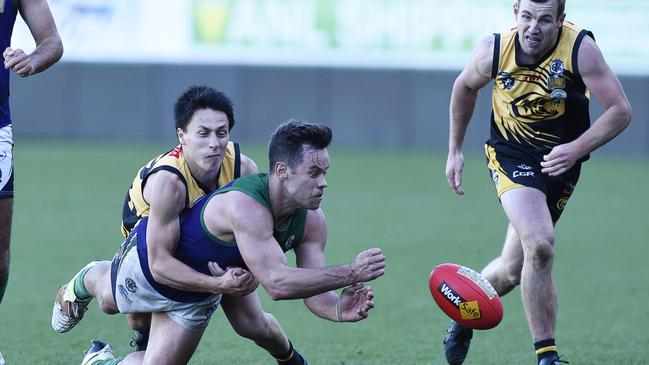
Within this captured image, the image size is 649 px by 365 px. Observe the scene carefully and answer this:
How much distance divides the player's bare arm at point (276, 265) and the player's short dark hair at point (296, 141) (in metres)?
0.28

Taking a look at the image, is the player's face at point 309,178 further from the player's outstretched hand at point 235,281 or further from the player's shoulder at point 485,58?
the player's shoulder at point 485,58

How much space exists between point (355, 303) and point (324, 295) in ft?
0.91

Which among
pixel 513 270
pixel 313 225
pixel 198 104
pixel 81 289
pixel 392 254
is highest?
pixel 198 104

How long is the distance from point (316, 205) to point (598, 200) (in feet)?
40.4

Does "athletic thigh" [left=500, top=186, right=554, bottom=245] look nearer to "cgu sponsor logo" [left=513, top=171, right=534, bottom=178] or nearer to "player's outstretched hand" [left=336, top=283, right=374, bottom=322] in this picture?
"cgu sponsor logo" [left=513, top=171, right=534, bottom=178]

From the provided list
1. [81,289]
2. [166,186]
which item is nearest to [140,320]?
[81,289]

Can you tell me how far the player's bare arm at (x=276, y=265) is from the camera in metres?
5.45

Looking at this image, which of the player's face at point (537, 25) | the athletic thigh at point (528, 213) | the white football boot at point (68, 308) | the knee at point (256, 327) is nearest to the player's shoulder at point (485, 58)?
the player's face at point (537, 25)

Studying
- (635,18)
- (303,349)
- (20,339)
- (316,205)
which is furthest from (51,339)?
(635,18)

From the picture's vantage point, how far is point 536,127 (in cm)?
705

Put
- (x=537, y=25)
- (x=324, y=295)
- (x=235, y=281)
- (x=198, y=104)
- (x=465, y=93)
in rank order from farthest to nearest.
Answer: (x=465, y=93)
(x=537, y=25)
(x=198, y=104)
(x=324, y=295)
(x=235, y=281)

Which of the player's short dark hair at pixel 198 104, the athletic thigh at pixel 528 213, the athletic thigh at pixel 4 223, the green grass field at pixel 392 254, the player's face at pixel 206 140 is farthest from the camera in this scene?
the green grass field at pixel 392 254

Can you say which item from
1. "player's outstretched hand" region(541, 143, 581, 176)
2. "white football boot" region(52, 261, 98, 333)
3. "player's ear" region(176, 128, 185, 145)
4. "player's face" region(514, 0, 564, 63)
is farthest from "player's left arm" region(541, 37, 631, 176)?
"white football boot" region(52, 261, 98, 333)

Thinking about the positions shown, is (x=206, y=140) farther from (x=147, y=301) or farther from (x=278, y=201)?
(x=147, y=301)
